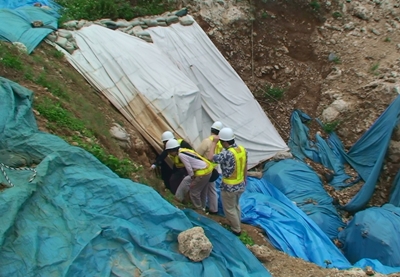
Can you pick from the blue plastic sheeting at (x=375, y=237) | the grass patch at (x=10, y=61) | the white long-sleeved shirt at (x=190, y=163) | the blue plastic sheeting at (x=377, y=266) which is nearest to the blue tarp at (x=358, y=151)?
the blue plastic sheeting at (x=375, y=237)

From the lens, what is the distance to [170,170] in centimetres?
602

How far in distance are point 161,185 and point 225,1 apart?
5744mm

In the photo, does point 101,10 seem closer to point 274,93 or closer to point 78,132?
point 274,93

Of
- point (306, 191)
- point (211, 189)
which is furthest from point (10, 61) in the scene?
point (306, 191)

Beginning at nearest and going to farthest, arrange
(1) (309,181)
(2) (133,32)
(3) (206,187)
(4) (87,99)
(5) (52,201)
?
1. (5) (52,201)
2. (3) (206,187)
3. (4) (87,99)
4. (1) (309,181)
5. (2) (133,32)

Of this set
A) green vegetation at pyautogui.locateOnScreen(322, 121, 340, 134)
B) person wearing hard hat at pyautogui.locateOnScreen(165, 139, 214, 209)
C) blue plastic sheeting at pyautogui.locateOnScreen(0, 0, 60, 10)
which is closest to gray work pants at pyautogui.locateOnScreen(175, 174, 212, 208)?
person wearing hard hat at pyautogui.locateOnScreen(165, 139, 214, 209)

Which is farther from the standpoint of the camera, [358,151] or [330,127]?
[330,127]

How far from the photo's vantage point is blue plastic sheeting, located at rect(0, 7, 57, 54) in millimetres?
6430

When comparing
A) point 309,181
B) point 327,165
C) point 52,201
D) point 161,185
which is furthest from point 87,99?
point 327,165

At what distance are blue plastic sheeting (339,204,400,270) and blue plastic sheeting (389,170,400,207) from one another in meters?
1.18

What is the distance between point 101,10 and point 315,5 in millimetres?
4900

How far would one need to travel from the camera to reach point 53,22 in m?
7.26

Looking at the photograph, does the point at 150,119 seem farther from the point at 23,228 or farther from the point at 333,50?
the point at 333,50

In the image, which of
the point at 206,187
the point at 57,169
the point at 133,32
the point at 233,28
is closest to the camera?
the point at 57,169
